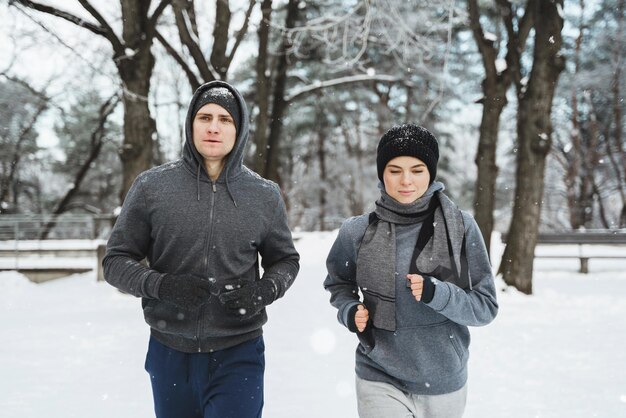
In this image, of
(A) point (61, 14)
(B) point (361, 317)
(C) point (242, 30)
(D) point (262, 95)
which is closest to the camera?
(B) point (361, 317)

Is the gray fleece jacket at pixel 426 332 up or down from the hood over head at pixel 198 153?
down

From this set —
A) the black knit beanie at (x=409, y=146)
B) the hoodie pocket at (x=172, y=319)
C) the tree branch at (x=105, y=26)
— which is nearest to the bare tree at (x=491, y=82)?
the tree branch at (x=105, y=26)

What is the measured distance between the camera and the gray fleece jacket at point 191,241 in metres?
2.44

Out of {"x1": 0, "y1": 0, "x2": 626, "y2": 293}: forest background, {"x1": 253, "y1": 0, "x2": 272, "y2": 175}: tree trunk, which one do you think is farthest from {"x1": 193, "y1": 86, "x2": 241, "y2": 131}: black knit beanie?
{"x1": 253, "y1": 0, "x2": 272, "y2": 175}: tree trunk

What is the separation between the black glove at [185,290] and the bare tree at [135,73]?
780 centimetres

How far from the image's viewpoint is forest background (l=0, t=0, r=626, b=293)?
32.3 feet

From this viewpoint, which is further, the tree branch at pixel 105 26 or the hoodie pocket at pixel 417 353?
the tree branch at pixel 105 26

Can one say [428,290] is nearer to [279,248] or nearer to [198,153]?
[279,248]

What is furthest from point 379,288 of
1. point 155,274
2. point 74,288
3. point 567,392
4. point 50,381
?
point 74,288

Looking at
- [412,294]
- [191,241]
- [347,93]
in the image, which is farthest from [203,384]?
[347,93]

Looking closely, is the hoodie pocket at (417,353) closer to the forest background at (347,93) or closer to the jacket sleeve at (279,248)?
the jacket sleeve at (279,248)

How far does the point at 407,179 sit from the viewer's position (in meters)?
2.51

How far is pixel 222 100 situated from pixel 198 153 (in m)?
0.25

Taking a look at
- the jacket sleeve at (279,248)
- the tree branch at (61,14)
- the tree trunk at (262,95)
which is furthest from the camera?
the tree trunk at (262,95)
